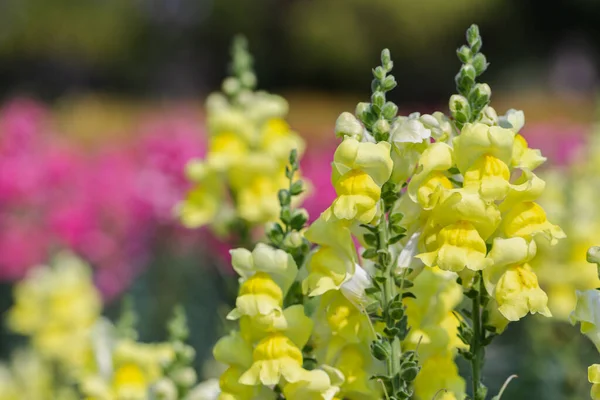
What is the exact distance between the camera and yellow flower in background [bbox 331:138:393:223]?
119 centimetres

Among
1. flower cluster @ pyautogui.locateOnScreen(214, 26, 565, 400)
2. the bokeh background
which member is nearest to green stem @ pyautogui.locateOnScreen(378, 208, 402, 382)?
flower cluster @ pyautogui.locateOnScreen(214, 26, 565, 400)

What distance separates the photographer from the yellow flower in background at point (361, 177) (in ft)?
3.91

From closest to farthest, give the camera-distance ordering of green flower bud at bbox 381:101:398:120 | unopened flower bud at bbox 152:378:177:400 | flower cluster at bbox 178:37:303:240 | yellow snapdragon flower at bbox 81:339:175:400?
green flower bud at bbox 381:101:398:120
unopened flower bud at bbox 152:378:177:400
yellow snapdragon flower at bbox 81:339:175:400
flower cluster at bbox 178:37:303:240

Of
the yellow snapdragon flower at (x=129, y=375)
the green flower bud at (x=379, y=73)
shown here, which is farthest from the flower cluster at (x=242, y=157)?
the green flower bud at (x=379, y=73)

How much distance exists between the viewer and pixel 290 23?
2170 centimetres

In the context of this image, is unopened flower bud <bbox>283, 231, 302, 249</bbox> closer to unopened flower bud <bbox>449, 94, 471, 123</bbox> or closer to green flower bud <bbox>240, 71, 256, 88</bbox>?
unopened flower bud <bbox>449, 94, 471, 123</bbox>

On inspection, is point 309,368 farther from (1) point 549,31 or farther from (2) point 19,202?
(1) point 549,31

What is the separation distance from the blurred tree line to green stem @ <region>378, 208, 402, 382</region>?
1885 centimetres

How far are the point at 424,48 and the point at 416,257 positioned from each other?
2016 centimetres

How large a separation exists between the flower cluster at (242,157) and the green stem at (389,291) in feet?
3.42

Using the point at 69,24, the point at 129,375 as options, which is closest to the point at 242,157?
the point at 129,375

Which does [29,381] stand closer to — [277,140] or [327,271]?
[277,140]

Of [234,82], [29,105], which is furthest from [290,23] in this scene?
[234,82]

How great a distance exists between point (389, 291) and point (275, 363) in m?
0.18
